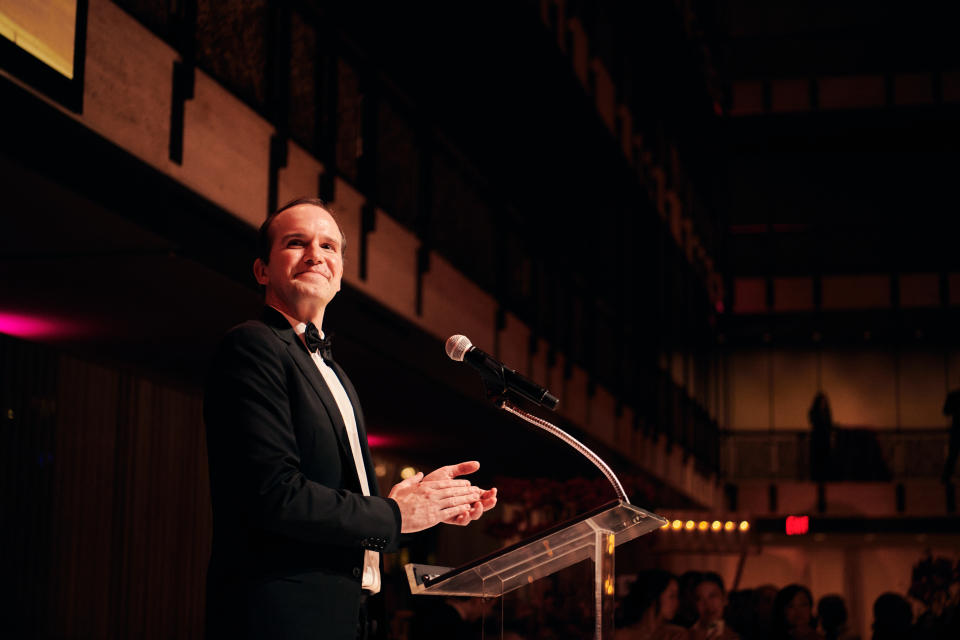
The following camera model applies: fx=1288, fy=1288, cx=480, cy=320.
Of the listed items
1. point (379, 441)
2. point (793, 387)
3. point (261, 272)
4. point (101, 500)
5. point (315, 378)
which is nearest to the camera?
point (315, 378)

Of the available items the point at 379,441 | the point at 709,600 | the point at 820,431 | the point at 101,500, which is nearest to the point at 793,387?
the point at 820,431

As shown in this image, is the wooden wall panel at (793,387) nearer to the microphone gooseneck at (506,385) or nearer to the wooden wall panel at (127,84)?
the wooden wall panel at (127,84)

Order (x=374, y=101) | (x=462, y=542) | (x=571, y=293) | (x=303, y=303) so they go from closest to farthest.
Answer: (x=303, y=303)
(x=374, y=101)
(x=571, y=293)
(x=462, y=542)

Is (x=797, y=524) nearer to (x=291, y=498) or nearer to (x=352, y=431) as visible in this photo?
(x=352, y=431)

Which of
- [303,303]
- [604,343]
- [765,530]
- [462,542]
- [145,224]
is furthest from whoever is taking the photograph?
[765,530]

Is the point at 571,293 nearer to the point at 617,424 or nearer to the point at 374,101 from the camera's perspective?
the point at 617,424

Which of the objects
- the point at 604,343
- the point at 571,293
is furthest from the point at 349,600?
the point at 604,343

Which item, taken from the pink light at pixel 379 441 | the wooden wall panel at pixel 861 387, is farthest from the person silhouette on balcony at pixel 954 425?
the wooden wall panel at pixel 861 387

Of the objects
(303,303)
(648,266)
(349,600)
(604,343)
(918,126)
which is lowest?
(349,600)

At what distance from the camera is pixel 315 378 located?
2.42 metres

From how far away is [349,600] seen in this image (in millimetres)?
2314

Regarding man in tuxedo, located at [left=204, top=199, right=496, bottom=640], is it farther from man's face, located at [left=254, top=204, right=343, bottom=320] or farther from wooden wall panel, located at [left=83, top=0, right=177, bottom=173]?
wooden wall panel, located at [left=83, top=0, right=177, bottom=173]

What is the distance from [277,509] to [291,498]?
30 mm

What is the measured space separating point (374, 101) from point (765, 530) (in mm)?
17505
